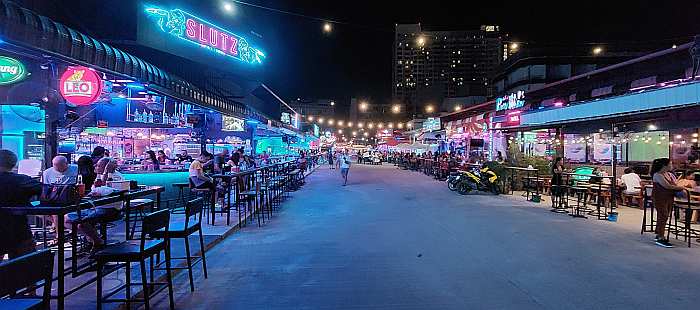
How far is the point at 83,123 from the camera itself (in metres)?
15.2

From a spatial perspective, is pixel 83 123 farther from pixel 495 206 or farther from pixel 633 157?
pixel 633 157

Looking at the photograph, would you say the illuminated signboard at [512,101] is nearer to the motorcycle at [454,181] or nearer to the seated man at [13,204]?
the motorcycle at [454,181]

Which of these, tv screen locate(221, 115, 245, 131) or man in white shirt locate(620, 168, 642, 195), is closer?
man in white shirt locate(620, 168, 642, 195)

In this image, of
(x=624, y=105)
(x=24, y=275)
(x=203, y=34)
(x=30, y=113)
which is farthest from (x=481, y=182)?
(x=24, y=275)

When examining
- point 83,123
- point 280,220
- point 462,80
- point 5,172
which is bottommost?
point 280,220

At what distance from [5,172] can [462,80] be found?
9522cm

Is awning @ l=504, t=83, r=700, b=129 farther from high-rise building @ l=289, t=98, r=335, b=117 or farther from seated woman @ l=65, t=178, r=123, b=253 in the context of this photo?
high-rise building @ l=289, t=98, r=335, b=117

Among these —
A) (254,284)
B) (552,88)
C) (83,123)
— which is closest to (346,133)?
(552,88)

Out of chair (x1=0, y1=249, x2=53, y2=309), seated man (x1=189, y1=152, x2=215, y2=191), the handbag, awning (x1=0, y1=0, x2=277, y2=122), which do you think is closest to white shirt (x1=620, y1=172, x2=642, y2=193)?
seated man (x1=189, y1=152, x2=215, y2=191)

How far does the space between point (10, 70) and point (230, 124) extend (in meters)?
15.6

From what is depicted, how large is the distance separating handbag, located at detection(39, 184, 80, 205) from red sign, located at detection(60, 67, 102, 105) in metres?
4.67

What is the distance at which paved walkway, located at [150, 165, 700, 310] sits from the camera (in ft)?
18.2

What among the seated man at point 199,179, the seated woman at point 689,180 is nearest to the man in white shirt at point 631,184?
the seated woman at point 689,180

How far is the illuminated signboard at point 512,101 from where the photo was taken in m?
23.1
